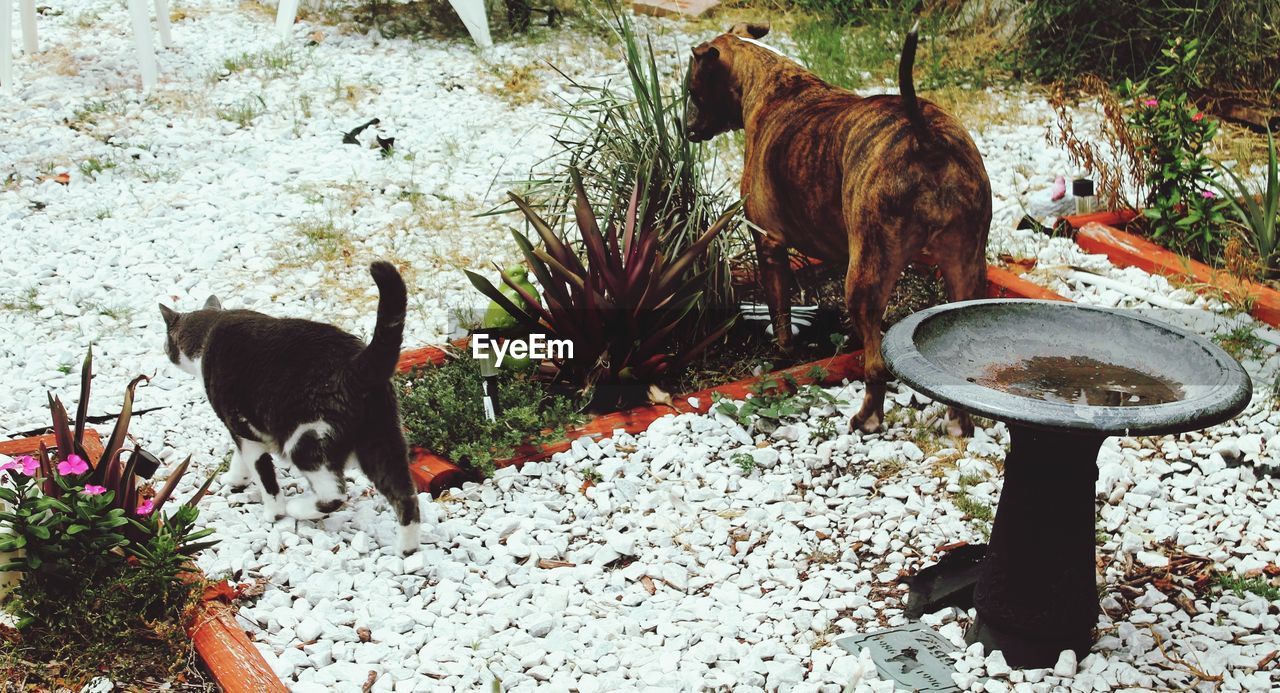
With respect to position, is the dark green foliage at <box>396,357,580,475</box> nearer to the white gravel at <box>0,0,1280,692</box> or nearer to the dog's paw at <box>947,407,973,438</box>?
the white gravel at <box>0,0,1280,692</box>

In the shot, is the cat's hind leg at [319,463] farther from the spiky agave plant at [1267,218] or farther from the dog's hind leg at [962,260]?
the spiky agave plant at [1267,218]

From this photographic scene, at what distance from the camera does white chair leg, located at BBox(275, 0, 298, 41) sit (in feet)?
25.8

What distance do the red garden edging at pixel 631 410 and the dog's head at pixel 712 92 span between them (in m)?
0.96

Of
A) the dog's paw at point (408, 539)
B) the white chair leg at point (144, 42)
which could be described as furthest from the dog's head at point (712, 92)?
the white chair leg at point (144, 42)

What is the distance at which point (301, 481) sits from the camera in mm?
3557

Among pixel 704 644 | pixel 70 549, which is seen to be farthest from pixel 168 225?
pixel 704 644

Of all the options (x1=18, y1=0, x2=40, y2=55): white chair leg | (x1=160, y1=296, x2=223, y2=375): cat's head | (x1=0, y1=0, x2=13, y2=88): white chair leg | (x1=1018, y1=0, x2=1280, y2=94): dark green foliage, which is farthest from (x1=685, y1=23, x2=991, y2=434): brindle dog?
(x1=18, y1=0, x2=40, y2=55): white chair leg

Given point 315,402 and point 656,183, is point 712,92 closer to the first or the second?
point 656,183

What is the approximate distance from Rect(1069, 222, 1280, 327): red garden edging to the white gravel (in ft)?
0.30

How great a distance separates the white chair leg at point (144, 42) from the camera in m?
6.78

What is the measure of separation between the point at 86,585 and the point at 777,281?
244cm

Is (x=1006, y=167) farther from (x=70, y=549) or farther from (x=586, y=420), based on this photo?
(x=70, y=549)

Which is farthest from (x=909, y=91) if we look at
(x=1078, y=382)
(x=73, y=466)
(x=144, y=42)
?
(x=144, y=42)

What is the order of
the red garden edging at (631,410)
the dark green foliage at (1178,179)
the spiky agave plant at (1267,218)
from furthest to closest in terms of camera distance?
the dark green foliage at (1178,179) → the spiky agave plant at (1267,218) → the red garden edging at (631,410)
